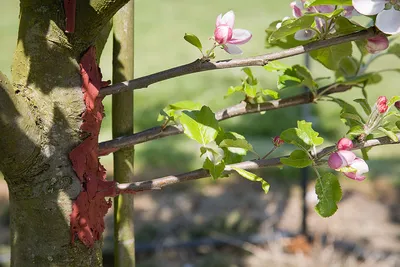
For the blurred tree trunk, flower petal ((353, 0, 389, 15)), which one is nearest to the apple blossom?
flower petal ((353, 0, 389, 15))

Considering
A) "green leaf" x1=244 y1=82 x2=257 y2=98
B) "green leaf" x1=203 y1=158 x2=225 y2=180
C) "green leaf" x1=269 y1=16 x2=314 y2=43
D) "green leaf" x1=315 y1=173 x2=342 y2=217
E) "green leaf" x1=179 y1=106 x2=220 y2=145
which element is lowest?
"green leaf" x1=315 y1=173 x2=342 y2=217

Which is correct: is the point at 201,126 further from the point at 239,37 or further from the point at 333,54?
the point at 333,54

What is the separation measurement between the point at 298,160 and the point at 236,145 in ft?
0.29

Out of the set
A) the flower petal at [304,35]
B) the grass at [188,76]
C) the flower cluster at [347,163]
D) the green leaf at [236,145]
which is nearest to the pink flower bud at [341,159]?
the flower cluster at [347,163]

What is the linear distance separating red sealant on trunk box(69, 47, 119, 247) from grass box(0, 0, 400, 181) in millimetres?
2626

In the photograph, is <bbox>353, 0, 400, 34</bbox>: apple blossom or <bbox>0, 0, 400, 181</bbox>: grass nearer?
<bbox>353, 0, 400, 34</bbox>: apple blossom

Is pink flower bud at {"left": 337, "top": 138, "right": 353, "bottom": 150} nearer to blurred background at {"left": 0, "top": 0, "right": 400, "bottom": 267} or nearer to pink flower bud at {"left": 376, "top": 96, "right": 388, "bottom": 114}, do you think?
pink flower bud at {"left": 376, "top": 96, "right": 388, "bottom": 114}

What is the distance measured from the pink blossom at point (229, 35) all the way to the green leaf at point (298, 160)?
172 millimetres

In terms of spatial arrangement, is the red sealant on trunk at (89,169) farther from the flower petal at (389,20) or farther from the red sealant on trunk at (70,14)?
the flower petal at (389,20)

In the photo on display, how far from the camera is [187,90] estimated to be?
4.89 m

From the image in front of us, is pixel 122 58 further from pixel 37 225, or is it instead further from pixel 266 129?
pixel 266 129

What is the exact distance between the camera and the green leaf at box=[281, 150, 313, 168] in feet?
2.86

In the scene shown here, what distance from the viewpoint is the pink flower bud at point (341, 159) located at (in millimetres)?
846

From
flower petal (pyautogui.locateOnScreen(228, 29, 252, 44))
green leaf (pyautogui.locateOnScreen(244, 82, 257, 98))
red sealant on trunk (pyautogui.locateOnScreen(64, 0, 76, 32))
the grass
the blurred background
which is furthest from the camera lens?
the grass
